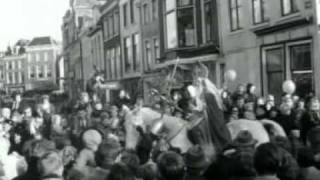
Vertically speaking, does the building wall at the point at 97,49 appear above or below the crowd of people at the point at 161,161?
above

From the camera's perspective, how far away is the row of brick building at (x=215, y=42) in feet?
58.9

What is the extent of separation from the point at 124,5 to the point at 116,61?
410 cm

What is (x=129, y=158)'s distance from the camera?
19.0 feet

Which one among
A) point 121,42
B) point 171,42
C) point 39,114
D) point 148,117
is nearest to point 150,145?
point 148,117

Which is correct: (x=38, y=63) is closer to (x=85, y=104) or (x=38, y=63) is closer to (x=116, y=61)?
(x=116, y=61)

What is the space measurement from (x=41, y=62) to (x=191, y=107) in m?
93.0

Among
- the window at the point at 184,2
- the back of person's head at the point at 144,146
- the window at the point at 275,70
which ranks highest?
the window at the point at 184,2

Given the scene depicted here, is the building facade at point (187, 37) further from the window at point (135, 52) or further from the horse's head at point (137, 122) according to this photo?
the horse's head at point (137, 122)

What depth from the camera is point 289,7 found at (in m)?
18.7

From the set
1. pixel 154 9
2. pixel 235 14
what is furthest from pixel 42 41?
pixel 235 14

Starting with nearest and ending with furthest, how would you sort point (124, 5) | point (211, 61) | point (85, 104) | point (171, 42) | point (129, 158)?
1. point (129, 158)
2. point (85, 104)
3. point (211, 61)
4. point (171, 42)
5. point (124, 5)

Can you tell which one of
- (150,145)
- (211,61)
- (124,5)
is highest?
(124,5)

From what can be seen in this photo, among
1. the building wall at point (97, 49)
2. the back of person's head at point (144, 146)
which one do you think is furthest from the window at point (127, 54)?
the back of person's head at point (144, 146)

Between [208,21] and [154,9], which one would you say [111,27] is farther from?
[208,21]
